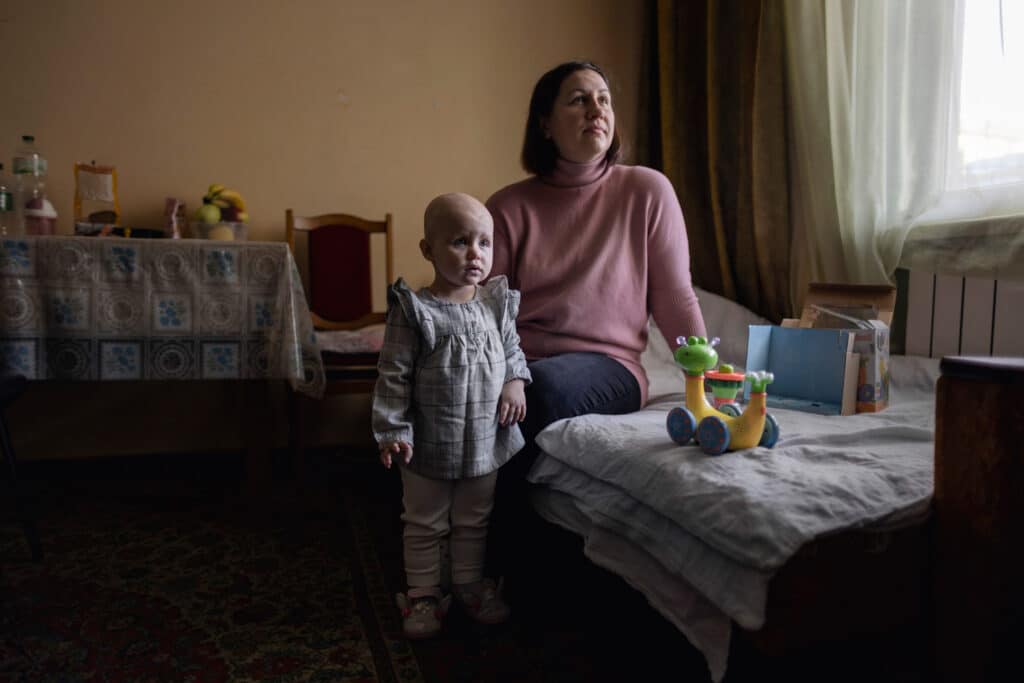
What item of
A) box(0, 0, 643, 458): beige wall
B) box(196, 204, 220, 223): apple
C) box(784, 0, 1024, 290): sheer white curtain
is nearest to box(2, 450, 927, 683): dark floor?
box(784, 0, 1024, 290): sheer white curtain

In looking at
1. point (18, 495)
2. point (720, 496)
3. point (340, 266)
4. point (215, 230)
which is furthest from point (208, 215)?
point (720, 496)

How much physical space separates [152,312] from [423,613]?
114 centimetres

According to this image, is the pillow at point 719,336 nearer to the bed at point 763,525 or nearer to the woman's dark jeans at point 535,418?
the woman's dark jeans at point 535,418

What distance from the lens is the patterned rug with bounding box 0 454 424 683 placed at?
43.3 inches

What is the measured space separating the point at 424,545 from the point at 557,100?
96 centimetres

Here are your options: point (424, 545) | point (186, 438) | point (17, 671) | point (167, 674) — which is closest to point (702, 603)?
point (424, 545)

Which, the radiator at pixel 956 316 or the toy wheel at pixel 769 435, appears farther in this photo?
the radiator at pixel 956 316

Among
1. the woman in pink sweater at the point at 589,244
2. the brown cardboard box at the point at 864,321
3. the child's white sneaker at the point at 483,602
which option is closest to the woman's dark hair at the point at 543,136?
the woman in pink sweater at the point at 589,244

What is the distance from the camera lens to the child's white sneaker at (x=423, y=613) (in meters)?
1.16

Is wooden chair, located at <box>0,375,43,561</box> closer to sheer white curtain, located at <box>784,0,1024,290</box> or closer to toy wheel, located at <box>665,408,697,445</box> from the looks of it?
toy wheel, located at <box>665,408,697,445</box>

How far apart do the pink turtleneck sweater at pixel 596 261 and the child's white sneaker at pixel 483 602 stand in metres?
0.49

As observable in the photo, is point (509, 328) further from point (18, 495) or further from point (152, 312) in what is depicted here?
point (18, 495)

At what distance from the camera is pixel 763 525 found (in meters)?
0.73

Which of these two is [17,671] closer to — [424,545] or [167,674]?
[167,674]
